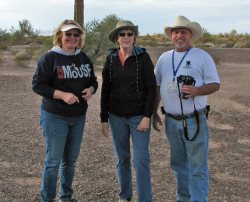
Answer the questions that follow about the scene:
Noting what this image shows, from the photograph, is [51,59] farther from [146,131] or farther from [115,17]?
[115,17]

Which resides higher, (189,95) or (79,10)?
(79,10)

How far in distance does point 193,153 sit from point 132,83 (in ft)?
3.15

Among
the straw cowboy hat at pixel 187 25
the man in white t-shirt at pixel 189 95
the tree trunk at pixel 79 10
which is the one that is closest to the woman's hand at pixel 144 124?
the man in white t-shirt at pixel 189 95

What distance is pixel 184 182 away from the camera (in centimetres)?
560

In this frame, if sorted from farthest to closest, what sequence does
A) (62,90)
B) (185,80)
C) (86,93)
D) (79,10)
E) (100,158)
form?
(79,10) < (100,158) < (86,93) < (62,90) < (185,80)

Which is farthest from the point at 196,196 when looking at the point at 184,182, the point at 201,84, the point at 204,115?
the point at 201,84

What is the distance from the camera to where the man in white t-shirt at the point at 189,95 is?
5156 mm

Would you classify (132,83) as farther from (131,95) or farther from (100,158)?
(100,158)

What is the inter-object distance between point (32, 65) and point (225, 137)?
19.4 metres

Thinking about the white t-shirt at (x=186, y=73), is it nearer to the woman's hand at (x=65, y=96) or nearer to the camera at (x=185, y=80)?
the camera at (x=185, y=80)

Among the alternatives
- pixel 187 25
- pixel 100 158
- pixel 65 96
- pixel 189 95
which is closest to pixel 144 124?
pixel 189 95

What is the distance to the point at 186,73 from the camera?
5.14 meters

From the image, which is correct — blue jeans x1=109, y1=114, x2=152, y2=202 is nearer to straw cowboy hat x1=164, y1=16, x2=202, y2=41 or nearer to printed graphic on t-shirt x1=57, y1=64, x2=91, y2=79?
printed graphic on t-shirt x1=57, y1=64, x2=91, y2=79

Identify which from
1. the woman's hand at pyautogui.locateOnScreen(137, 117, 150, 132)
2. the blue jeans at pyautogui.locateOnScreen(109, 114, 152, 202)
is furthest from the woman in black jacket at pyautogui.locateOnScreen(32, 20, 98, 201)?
the woman's hand at pyautogui.locateOnScreen(137, 117, 150, 132)
